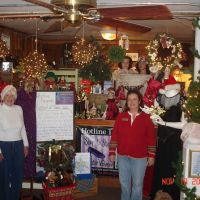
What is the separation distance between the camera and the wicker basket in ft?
13.8

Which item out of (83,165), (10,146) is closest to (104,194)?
(83,165)

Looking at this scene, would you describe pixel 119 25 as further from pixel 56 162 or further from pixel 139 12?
pixel 56 162

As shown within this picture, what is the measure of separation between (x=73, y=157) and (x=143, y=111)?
1168 mm

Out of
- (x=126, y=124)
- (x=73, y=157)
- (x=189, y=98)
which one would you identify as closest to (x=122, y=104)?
(x=73, y=157)

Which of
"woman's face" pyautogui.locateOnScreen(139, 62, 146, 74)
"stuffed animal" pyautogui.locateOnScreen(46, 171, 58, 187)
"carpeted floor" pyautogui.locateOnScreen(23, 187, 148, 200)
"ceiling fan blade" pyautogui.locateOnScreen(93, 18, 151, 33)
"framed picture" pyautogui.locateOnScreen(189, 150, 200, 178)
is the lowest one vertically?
"carpeted floor" pyautogui.locateOnScreen(23, 187, 148, 200)

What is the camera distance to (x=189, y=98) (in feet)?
11.6

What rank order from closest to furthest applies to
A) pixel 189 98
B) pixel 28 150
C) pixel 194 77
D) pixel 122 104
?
pixel 189 98, pixel 194 77, pixel 28 150, pixel 122 104

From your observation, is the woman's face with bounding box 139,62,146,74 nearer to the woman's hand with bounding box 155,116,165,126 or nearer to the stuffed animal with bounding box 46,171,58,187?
the woman's hand with bounding box 155,116,165,126

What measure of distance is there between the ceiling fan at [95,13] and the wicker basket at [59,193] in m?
1.88

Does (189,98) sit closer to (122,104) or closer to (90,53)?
(122,104)

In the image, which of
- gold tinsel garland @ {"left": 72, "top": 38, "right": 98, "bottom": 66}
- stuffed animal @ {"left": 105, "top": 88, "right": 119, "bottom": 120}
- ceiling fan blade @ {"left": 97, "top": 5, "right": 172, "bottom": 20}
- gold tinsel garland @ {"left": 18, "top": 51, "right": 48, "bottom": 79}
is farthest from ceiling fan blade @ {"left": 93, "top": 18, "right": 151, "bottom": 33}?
gold tinsel garland @ {"left": 18, "top": 51, "right": 48, "bottom": 79}

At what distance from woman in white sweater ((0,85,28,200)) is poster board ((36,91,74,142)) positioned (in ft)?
1.41

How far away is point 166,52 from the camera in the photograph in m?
5.99

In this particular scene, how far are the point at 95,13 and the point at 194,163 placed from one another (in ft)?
7.92
